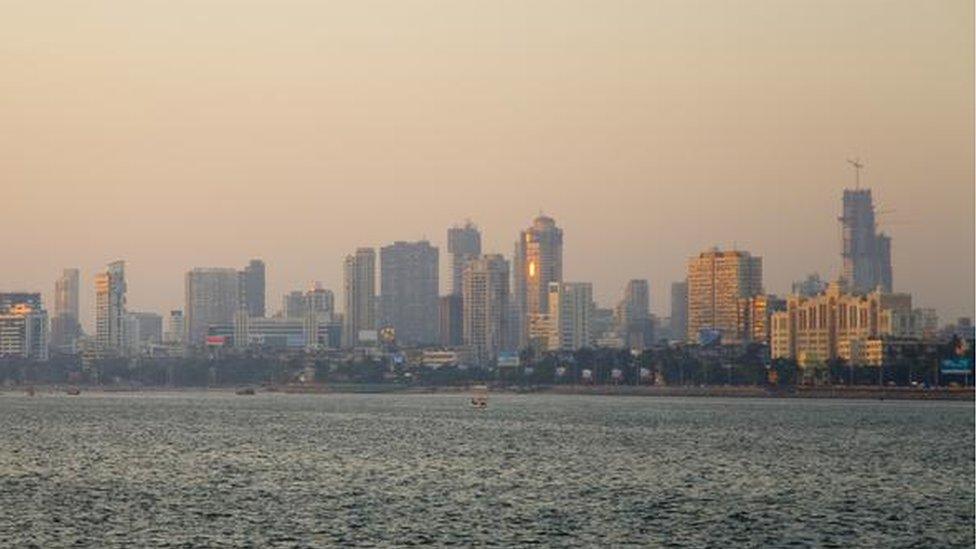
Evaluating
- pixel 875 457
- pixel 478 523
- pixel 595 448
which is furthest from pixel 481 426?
pixel 478 523

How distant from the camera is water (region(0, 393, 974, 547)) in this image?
73.3m

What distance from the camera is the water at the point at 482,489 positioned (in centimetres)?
7331

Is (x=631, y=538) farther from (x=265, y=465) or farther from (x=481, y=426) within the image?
(x=481, y=426)

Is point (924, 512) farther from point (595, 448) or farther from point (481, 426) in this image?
point (481, 426)

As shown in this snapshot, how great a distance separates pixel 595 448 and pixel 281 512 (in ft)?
178

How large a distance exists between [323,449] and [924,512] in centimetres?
5289

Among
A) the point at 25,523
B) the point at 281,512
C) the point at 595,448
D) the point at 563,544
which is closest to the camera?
the point at 563,544

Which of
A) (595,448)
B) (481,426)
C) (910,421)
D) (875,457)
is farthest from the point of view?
(910,421)

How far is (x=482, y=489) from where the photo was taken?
92812mm

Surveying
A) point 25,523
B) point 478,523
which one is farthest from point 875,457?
point 25,523

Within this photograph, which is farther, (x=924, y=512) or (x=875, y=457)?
(x=875, y=457)

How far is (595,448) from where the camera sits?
13200 centimetres

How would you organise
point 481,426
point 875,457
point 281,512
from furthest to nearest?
point 481,426 < point 875,457 < point 281,512

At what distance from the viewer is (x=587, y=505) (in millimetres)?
85000
